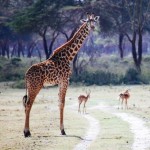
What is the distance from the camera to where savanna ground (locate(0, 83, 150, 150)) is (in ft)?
48.2

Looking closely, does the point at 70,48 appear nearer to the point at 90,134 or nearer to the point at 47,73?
the point at 47,73

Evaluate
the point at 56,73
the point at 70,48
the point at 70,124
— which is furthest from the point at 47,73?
the point at 70,124

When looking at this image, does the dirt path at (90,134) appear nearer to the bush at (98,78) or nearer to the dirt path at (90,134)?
the dirt path at (90,134)

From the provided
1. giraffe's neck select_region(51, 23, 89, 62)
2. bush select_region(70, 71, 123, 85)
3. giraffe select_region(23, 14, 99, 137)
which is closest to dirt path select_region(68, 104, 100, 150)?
giraffe select_region(23, 14, 99, 137)

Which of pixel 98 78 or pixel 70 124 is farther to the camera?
pixel 98 78

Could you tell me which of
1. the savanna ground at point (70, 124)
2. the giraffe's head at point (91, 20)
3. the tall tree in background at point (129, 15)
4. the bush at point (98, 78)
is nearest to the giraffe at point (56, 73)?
the giraffe's head at point (91, 20)

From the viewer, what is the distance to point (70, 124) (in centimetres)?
1947

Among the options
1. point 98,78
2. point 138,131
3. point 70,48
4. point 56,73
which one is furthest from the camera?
point 98,78

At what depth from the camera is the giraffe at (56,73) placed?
55.1 feet

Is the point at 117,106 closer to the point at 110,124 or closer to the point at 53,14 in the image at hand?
the point at 110,124

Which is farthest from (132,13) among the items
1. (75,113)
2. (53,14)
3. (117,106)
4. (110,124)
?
(110,124)

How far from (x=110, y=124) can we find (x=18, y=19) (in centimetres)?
3154

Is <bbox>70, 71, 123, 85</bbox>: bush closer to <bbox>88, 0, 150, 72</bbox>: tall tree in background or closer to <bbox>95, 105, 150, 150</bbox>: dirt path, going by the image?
<bbox>88, 0, 150, 72</bbox>: tall tree in background

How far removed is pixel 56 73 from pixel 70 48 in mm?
1230
